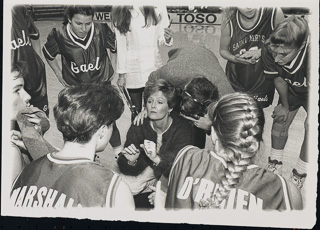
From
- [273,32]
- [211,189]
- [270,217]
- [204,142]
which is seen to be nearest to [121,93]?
[204,142]

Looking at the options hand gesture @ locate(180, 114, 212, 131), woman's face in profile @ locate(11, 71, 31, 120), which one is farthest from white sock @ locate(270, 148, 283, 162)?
woman's face in profile @ locate(11, 71, 31, 120)

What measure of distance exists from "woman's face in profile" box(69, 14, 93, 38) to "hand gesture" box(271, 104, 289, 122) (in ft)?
2.31

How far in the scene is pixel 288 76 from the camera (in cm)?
162

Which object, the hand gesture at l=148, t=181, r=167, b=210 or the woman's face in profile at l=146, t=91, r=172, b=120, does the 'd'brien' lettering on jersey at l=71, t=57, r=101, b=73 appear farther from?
the hand gesture at l=148, t=181, r=167, b=210

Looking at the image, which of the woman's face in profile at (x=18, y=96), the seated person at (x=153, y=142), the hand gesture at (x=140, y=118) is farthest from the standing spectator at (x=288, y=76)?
the woman's face in profile at (x=18, y=96)

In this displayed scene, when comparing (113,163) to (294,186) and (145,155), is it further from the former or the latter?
(294,186)

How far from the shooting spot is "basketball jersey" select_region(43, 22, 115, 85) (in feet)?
5.52

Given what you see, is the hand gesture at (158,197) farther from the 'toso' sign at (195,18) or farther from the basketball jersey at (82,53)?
the 'toso' sign at (195,18)

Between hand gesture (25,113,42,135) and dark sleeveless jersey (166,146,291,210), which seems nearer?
dark sleeveless jersey (166,146,291,210)

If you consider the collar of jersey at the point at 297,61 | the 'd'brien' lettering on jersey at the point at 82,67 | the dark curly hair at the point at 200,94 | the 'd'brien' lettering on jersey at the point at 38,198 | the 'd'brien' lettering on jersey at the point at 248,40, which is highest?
the 'd'brien' lettering on jersey at the point at 248,40

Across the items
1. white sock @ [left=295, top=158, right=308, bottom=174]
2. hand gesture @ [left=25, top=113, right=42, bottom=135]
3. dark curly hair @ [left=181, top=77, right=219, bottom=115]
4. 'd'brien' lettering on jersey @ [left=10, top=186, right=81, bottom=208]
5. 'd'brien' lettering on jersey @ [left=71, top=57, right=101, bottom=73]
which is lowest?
'd'brien' lettering on jersey @ [left=10, top=186, right=81, bottom=208]

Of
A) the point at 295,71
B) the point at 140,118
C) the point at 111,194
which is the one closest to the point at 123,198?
the point at 111,194

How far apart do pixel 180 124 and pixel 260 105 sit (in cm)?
28

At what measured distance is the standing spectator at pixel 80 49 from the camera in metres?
1.68
